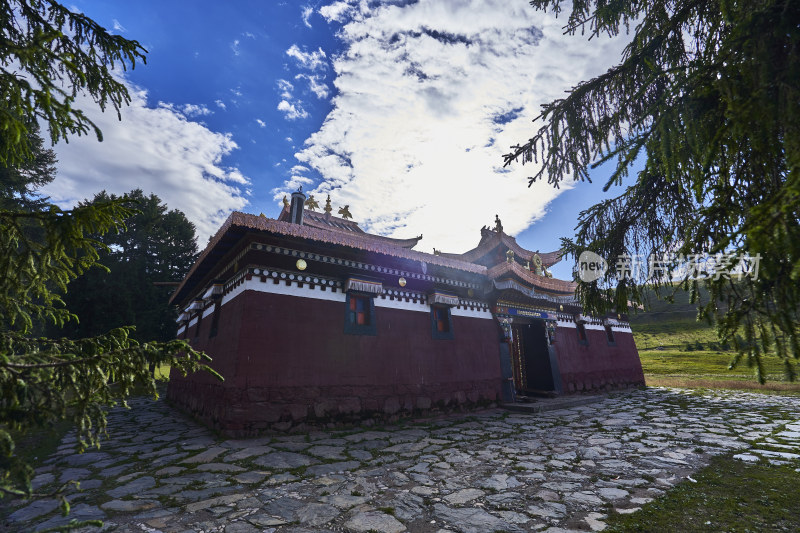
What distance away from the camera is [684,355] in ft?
110

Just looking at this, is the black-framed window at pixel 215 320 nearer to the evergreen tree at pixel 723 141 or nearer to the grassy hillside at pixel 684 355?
the evergreen tree at pixel 723 141

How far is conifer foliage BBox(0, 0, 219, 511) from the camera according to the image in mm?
1753

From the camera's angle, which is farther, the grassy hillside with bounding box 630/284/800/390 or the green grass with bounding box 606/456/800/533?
the grassy hillside with bounding box 630/284/800/390

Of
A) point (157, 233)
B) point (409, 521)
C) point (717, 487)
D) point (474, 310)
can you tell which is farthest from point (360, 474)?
point (157, 233)

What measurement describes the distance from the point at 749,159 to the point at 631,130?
1566 mm

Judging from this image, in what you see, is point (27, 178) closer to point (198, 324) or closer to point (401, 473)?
point (198, 324)

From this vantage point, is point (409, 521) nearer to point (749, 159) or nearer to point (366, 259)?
point (749, 159)

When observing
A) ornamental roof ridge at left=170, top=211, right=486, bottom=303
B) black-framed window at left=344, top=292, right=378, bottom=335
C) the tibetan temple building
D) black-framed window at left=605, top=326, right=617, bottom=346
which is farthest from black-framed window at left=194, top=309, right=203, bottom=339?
black-framed window at left=605, top=326, right=617, bottom=346

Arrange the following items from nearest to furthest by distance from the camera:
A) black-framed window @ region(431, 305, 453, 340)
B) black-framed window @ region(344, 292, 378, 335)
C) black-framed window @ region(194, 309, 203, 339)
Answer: black-framed window @ region(344, 292, 378, 335)
black-framed window @ region(431, 305, 453, 340)
black-framed window @ region(194, 309, 203, 339)

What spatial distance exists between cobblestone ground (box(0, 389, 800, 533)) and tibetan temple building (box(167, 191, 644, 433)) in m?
0.67

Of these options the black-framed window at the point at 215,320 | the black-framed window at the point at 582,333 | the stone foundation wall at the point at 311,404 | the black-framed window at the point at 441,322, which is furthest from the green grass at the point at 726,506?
the black-framed window at the point at 582,333

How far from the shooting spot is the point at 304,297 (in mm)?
7008

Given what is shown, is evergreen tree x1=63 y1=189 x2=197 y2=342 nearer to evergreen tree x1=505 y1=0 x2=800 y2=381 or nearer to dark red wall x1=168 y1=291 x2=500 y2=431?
dark red wall x1=168 y1=291 x2=500 y2=431

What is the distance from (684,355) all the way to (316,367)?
4050cm
